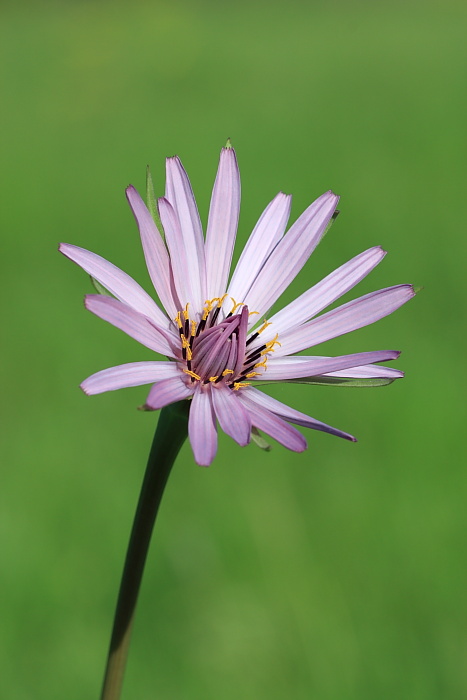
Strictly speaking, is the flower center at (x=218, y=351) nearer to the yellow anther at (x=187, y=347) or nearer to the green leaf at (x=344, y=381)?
Answer: the yellow anther at (x=187, y=347)

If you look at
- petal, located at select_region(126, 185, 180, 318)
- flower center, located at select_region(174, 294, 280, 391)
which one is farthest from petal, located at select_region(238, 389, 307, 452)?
petal, located at select_region(126, 185, 180, 318)

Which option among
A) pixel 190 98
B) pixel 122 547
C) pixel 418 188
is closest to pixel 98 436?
pixel 122 547

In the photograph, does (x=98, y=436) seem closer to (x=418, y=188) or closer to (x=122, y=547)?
(x=122, y=547)

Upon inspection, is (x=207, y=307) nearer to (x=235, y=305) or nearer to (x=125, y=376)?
(x=235, y=305)

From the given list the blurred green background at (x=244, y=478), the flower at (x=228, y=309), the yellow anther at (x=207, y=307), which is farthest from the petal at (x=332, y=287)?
the blurred green background at (x=244, y=478)

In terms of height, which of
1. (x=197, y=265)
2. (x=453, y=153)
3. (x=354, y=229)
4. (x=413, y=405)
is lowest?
(x=413, y=405)

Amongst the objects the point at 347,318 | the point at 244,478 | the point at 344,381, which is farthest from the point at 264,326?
the point at 244,478

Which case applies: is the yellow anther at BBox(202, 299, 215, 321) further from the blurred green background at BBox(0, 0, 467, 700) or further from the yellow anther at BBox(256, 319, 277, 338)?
the blurred green background at BBox(0, 0, 467, 700)
